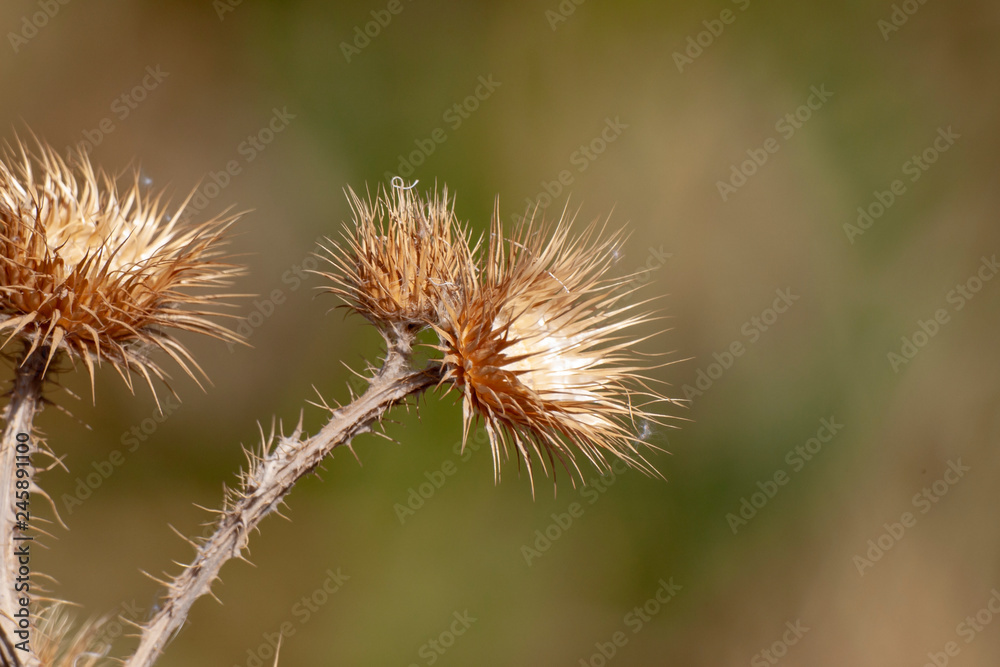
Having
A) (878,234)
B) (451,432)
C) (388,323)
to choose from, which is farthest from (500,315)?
(878,234)

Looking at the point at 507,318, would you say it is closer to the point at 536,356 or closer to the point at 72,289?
the point at 536,356

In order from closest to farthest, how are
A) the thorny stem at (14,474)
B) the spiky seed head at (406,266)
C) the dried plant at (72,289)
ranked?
the thorny stem at (14,474), the dried plant at (72,289), the spiky seed head at (406,266)

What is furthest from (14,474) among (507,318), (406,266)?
(507,318)

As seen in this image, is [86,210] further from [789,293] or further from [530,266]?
[789,293]

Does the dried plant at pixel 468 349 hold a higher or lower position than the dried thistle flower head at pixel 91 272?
higher

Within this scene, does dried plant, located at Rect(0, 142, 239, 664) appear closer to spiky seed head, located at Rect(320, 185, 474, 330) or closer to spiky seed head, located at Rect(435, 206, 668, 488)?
spiky seed head, located at Rect(320, 185, 474, 330)

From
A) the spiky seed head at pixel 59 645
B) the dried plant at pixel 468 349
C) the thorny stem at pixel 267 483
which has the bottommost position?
the spiky seed head at pixel 59 645

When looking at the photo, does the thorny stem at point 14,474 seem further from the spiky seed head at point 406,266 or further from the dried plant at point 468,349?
the spiky seed head at point 406,266

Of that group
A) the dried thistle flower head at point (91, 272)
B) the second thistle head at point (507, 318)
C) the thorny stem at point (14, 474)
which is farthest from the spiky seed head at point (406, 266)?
the thorny stem at point (14, 474)
